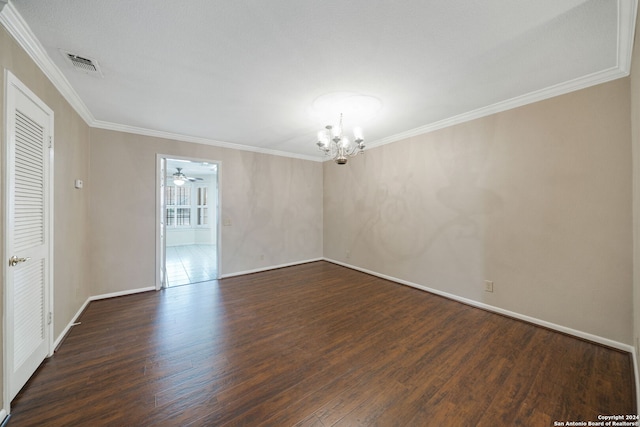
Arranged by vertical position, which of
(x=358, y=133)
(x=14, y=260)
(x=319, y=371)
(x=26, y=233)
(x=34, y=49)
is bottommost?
(x=319, y=371)

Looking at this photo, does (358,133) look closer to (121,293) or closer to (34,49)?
(34,49)

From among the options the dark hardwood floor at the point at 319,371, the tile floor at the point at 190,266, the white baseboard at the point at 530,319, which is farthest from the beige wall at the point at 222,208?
the white baseboard at the point at 530,319

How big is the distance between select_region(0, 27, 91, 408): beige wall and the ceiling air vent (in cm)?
24

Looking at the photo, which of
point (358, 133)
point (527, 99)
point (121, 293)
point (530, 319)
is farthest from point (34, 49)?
point (530, 319)

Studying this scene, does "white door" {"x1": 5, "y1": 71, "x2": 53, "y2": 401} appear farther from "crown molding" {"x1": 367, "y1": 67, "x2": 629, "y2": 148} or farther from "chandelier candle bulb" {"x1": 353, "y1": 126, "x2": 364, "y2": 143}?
"crown molding" {"x1": 367, "y1": 67, "x2": 629, "y2": 148}

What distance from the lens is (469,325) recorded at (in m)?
2.65

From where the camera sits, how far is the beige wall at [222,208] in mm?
3436

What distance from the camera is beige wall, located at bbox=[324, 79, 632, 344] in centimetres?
219

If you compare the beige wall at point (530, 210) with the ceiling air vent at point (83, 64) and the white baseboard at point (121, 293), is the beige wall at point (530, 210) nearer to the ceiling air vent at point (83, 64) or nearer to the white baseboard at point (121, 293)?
the ceiling air vent at point (83, 64)

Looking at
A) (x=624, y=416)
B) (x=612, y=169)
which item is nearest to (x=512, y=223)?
(x=612, y=169)

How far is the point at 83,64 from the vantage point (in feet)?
6.65

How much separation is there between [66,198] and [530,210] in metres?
5.16

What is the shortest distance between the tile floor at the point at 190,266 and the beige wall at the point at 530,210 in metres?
3.76

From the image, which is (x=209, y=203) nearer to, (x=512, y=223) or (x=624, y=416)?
(x=512, y=223)
